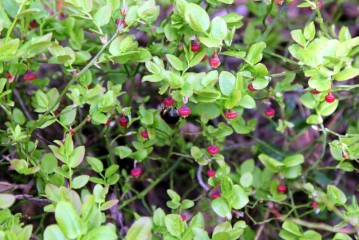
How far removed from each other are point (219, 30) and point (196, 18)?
57mm

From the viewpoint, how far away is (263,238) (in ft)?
5.66

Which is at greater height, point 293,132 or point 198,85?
point 198,85

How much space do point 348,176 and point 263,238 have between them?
1.44 feet

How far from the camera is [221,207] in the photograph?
1245mm

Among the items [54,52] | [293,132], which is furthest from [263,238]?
[54,52]

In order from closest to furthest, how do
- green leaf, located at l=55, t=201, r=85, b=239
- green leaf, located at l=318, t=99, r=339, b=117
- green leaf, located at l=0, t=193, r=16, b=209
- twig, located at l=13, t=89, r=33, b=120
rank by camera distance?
green leaf, located at l=55, t=201, r=85, b=239
green leaf, located at l=0, t=193, r=16, b=209
green leaf, located at l=318, t=99, r=339, b=117
twig, located at l=13, t=89, r=33, b=120

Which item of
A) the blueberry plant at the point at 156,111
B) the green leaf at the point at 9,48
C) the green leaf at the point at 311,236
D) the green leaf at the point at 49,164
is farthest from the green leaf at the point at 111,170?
the green leaf at the point at 311,236

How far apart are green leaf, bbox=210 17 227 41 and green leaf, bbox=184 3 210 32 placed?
0.02m

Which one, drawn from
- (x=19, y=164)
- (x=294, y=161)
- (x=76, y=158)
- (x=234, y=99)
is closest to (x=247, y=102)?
(x=234, y=99)

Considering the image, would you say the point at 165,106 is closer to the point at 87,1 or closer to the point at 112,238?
the point at 87,1

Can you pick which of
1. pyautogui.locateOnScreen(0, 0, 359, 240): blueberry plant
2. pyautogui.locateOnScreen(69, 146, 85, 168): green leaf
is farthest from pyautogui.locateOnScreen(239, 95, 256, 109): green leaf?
pyautogui.locateOnScreen(69, 146, 85, 168): green leaf

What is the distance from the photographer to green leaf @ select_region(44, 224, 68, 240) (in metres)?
0.92

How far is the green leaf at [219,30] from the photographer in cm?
119

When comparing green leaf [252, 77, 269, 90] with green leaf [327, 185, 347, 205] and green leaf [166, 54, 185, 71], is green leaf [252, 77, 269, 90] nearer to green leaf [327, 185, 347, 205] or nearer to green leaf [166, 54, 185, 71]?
green leaf [166, 54, 185, 71]
